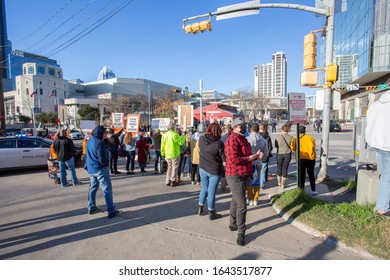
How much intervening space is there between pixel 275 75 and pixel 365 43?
113022 mm

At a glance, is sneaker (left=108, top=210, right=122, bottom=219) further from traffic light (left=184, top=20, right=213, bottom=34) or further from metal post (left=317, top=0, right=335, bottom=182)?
traffic light (left=184, top=20, right=213, bottom=34)

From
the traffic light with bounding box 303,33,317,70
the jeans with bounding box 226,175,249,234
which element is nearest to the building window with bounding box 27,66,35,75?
the traffic light with bounding box 303,33,317,70

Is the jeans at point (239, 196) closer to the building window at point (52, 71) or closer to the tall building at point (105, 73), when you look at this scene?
the building window at point (52, 71)

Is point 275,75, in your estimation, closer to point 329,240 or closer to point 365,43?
point 365,43

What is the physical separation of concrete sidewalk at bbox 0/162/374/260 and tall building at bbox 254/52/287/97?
462 feet

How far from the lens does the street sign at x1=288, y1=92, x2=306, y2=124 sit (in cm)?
532

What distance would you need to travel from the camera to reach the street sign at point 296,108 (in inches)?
210

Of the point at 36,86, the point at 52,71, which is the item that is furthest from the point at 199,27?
the point at 52,71

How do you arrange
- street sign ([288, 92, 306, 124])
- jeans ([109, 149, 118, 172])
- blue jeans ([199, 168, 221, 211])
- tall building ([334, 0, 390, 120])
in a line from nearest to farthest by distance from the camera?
blue jeans ([199, 168, 221, 211])
street sign ([288, 92, 306, 124])
jeans ([109, 149, 118, 172])
tall building ([334, 0, 390, 120])

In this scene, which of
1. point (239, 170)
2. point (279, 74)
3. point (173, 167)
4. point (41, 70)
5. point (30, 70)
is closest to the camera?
point (239, 170)

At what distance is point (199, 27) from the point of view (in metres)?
7.76

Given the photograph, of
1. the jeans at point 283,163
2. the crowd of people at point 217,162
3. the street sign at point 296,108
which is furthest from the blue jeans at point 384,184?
the jeans at point 283,163

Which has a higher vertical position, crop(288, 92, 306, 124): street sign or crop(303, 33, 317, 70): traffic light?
crop(303, 33, 317, 70): traffic light
